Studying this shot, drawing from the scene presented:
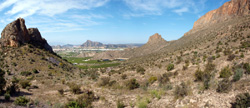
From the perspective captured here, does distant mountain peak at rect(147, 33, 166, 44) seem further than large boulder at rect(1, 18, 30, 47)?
Yes

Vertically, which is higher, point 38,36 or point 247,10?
point 247,10

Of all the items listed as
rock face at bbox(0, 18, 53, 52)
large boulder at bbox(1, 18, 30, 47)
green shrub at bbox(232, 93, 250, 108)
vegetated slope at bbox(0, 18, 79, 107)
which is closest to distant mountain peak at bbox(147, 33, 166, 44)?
vegetated slope at bbox(0, 18, 79, 107)

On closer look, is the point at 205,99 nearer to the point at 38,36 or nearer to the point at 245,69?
the point at 245,69

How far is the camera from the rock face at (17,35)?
2995 centimetres

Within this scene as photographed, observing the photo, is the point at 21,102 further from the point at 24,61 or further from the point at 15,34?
the point at 15,34

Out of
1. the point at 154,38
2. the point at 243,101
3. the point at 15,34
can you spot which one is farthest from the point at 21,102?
the point at 154,38

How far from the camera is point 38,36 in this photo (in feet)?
126

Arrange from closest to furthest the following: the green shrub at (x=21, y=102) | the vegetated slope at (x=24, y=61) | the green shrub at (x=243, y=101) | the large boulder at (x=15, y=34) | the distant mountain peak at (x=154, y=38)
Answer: the green shrub at (x=243, y=101)
the green shrub at (x=21, y=102)
the vegetated slope at (x=24, y=61)
the large boulder at (x=15, y=34)
the distant mountain peak at (x=154, y=38)

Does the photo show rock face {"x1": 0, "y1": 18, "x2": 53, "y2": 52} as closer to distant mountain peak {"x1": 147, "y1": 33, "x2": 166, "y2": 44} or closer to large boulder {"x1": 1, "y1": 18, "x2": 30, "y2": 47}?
large boulder {"x1": 1, "y1": 18, "x2": 30, "y2": 47}

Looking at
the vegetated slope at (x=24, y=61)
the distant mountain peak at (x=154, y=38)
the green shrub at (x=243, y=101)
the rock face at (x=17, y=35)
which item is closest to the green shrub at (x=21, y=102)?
the vegetated slope at (x=24, y=61)

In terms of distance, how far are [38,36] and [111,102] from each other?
3876cm

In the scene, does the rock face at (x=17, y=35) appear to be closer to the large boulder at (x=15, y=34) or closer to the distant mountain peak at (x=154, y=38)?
the large boulder at (x=15, y=34)

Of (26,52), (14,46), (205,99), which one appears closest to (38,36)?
(14,46)

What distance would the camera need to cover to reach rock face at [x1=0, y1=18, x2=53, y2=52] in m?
30.0
